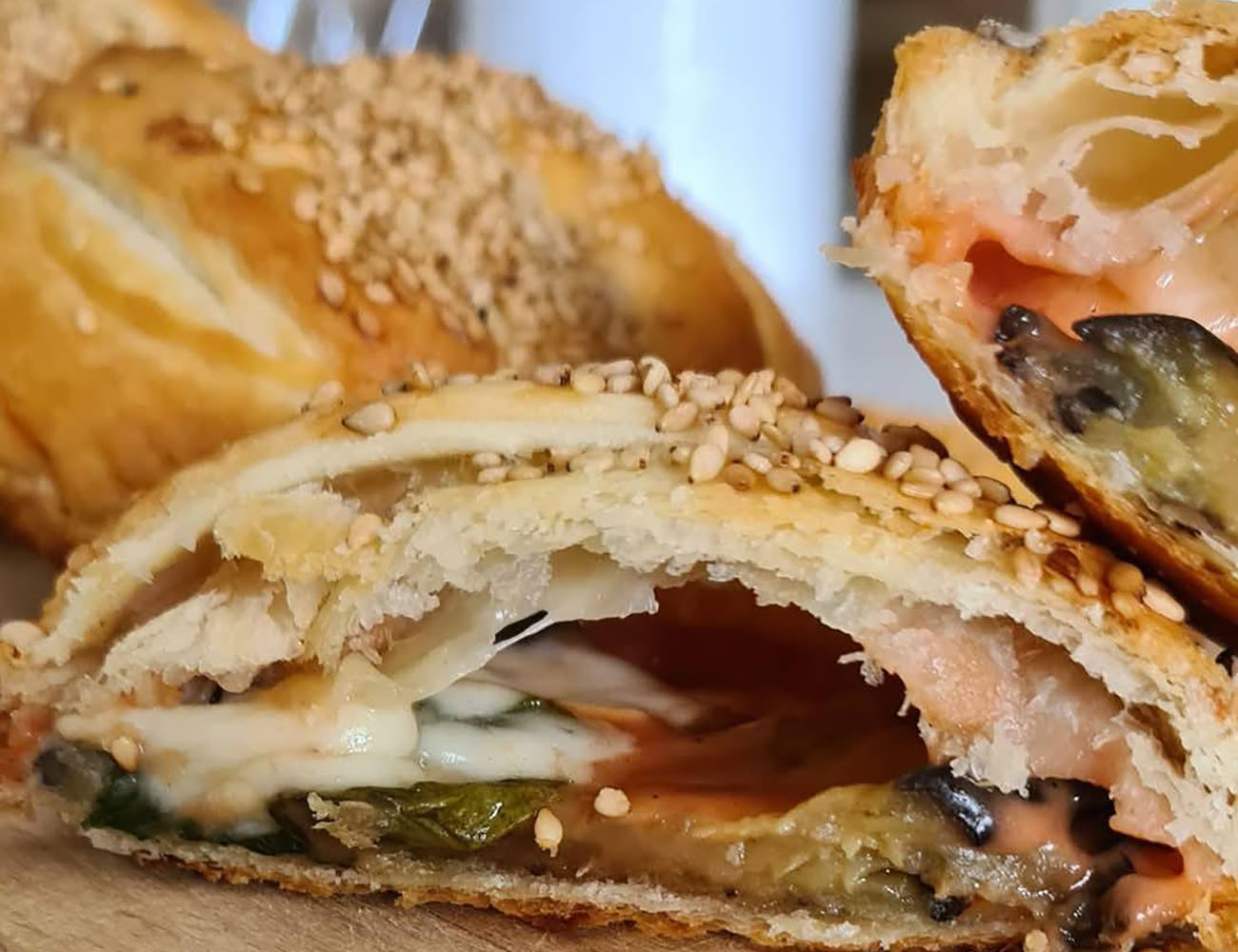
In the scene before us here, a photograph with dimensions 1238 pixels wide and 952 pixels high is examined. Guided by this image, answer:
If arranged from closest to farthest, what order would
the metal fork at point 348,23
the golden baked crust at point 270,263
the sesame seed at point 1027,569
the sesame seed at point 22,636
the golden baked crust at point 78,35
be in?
the sesame seed at point 1027,569, the sesame seed at point 22,636, the golden baked crust at point 270,263, the golden baked crust at point 78,35, the metal fork at point 348,23

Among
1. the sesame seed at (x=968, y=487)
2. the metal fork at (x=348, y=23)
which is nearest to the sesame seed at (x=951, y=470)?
the sesame seed at (x=968, y=487)

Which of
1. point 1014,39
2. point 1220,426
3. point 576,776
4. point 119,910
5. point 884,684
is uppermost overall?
point 1014,39

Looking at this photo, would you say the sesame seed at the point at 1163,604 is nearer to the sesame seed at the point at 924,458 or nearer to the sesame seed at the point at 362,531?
the sesame seed at the point at 924,458

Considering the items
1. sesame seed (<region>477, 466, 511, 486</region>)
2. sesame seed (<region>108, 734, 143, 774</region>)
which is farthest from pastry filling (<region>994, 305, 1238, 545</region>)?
sesame seed (<region>108, 734, 143, 774</region>)

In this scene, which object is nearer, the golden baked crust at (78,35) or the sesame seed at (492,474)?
the sesame seed at (492,474)

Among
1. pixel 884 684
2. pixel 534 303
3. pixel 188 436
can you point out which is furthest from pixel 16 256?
pixel 884 684

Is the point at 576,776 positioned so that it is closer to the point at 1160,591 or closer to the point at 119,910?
the point at 119,910
